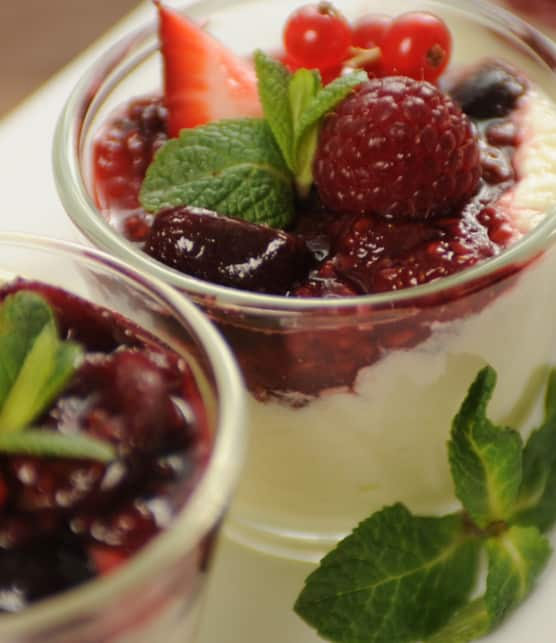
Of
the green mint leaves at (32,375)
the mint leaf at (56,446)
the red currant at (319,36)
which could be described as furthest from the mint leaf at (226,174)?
the mint leaf at (56,446)

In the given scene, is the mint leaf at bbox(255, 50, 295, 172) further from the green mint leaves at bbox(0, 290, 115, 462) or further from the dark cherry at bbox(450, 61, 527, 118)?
the green mint leaves at bbox(0, 290, 115, 462)

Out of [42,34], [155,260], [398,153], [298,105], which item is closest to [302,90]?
[298,105]

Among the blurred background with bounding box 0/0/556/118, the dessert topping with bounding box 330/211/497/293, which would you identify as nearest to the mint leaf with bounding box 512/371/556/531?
the dessert topping with bounding box 330/211/497/293

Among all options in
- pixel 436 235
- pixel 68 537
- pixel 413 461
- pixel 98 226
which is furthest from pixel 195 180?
pixel 68 537

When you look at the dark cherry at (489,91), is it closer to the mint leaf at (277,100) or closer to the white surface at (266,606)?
the mint leaf at (277,100)

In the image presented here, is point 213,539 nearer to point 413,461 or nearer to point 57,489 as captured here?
point 57,489

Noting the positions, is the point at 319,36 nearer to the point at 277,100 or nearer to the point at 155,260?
the point at 277,100
